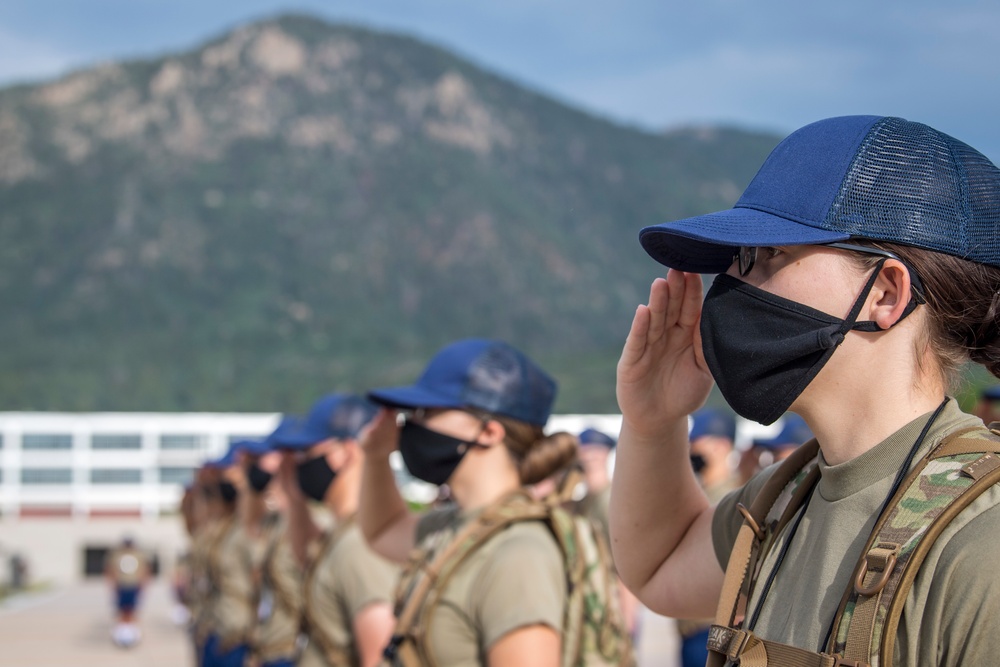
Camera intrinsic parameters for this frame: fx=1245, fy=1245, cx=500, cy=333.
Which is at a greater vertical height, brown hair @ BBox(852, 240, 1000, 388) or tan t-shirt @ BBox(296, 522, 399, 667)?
brown hair @ BBox(852, 240, 1000, 388)

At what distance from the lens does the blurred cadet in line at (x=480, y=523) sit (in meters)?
3.30

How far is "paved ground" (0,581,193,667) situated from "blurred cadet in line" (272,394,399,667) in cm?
1170

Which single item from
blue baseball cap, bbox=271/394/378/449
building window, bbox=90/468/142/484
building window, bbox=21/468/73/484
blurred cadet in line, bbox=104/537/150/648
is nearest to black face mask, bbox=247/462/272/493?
blue baseball cap, bbox=271/394/378/449

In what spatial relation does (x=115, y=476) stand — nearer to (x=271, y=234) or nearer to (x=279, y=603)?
(x=279, y=603)

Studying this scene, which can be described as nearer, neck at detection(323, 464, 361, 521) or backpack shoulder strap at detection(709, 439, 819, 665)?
backpack shoulder strap at detection(709, 439, 819, 665)

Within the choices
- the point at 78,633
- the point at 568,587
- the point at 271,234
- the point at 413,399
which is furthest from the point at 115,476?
the point at 271,234

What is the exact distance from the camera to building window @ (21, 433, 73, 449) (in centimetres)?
4841

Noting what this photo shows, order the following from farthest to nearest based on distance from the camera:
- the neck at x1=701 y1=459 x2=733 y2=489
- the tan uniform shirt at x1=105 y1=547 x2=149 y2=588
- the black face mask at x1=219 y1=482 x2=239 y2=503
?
the tan uniform shirt at x1=105 y1=547 x2=149 y2=588 → the black face mask at x1=219 y1=482 x2=239 y2=503 → the neck at x1=701 y1=459 x2=733 y2=489

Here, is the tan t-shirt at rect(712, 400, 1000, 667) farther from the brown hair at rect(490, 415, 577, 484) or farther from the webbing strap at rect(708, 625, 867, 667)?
the brown hair at rect(490, 415, 577, 484)

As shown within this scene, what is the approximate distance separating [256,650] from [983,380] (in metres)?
5.19

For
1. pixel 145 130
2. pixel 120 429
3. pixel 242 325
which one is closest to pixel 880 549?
pixel 120 429

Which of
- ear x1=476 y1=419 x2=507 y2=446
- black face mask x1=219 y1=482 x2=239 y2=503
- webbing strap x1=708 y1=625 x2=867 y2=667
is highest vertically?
ear x1=476 y1=419 x2=507 y2=446

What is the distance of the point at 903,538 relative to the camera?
1678 mm

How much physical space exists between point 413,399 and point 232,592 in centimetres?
555
